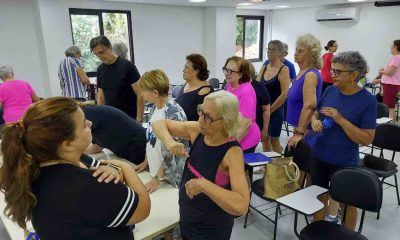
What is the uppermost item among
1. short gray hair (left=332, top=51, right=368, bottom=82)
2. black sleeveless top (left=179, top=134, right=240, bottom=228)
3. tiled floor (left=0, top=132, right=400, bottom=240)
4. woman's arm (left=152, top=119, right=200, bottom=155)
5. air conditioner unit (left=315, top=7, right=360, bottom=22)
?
air conditioner unit (left=315, top=7, right=360, bottom=22)

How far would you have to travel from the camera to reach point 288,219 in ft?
8.66

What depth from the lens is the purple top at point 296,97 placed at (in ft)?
7.85

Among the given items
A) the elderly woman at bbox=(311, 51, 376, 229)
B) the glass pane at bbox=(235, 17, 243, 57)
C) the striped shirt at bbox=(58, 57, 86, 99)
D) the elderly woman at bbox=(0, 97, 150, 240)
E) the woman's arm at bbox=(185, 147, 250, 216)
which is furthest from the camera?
the glass pane at bbox=(235, 17, 243, 57)

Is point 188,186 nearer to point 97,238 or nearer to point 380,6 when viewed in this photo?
point 97,238

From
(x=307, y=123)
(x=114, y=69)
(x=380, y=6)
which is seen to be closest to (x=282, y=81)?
(x=307, y=123)

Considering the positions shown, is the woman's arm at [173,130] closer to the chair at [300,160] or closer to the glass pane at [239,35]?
the chair at [300,160]

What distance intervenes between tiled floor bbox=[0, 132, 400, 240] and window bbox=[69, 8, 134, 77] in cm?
425

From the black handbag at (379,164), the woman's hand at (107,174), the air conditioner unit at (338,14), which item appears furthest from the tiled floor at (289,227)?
the air conditioner unit at (338,14)

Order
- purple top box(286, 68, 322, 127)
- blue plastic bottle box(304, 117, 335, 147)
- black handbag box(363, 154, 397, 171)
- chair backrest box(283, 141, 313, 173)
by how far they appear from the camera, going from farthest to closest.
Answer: black handbag box(363, 154, 397, 171) → purple top box(286, 68, 322, 127) → chair backrest box(283, 141, 313, 173) → blue plastic bottle box(304, 117, 335, 147)

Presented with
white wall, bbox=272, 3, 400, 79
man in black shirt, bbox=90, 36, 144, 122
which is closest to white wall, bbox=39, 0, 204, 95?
man in black shirt, bbox=90, 36, 144, 122

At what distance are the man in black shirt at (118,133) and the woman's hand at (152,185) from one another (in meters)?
0.32

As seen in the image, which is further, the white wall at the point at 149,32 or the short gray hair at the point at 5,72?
the white wall at the point at 149,32

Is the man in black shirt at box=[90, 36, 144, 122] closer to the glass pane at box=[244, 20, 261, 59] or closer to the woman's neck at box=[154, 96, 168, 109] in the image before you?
the woman's neck at box=[154, 96, 168, 109]

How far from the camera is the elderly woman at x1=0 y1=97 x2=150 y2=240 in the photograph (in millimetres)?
841
